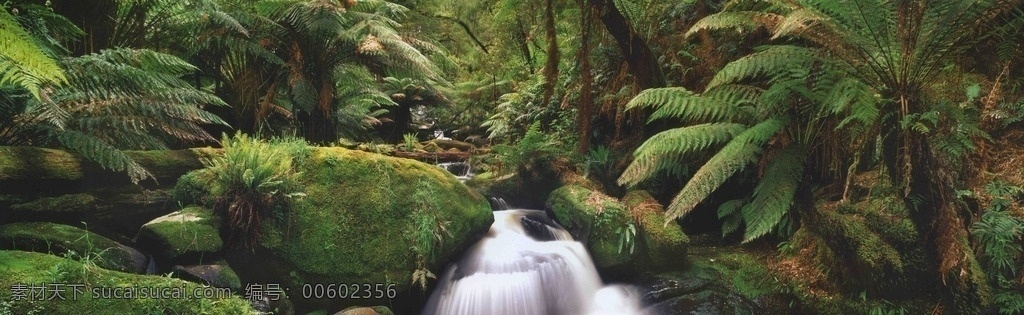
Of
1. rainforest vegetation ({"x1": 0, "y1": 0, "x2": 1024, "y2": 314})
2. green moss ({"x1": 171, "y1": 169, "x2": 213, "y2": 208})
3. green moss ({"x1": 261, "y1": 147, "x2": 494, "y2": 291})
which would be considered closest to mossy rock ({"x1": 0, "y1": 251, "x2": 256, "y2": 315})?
rainforest vegetation ({"x1": 0, "y1": 0, "x2": 1024, "y2": 314})

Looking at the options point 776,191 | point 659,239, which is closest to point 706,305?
point 659,239

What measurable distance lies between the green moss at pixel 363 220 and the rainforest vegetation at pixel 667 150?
18 millimetres

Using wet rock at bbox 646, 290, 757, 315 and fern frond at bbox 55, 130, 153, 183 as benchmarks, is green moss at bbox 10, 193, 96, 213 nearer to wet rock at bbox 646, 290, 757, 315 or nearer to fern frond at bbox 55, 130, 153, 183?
fern frond at bbox 55, 130, 153, 183

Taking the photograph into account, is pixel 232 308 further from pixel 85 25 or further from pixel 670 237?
pixel 670 237

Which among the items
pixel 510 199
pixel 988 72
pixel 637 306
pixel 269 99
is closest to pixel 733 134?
pixel 637 306

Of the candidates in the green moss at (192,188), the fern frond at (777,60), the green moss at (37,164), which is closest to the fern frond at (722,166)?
the fern frond at (777,60)

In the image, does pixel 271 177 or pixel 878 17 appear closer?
pixel 878 17

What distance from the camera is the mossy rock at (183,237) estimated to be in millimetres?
3258

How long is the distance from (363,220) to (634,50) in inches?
127

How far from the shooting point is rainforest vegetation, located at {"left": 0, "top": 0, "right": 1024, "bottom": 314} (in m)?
2.92

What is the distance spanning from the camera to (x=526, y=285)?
4418mm

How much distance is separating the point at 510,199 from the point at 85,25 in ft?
15.0

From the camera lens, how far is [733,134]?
3850 mm

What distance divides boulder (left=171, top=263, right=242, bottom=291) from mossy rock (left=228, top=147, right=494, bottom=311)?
225 millimetres
